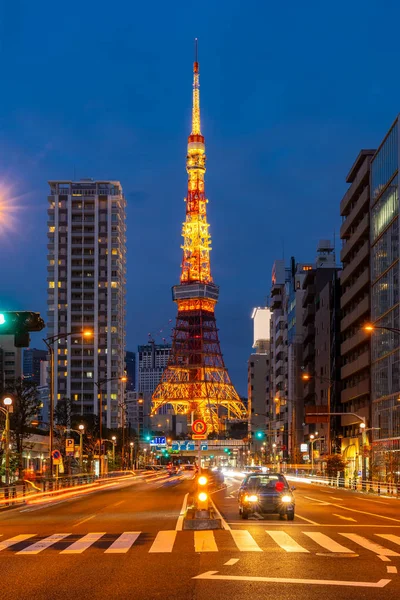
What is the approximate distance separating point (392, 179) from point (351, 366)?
26309 millimetres

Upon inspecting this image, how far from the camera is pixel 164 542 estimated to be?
2059cm

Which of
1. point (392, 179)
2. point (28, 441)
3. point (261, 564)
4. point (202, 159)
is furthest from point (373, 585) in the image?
point (202, 159)

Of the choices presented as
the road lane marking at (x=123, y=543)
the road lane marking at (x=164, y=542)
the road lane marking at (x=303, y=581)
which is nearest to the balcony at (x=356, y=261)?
the road lane marking at (x=164, y=542)

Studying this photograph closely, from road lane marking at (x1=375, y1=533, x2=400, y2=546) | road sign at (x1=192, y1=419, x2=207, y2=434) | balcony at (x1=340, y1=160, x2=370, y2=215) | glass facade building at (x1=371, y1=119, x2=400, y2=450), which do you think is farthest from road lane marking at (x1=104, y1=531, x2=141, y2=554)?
balcony at (x1=340, y1=160, x2=370, y2=215)

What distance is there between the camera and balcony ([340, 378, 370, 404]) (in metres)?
93.8

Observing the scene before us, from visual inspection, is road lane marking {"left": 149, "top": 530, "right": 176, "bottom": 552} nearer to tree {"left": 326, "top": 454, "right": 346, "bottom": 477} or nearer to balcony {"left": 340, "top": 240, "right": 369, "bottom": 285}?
tree {"left": 326, "top": 454, "right": 346, "bottom": 477}

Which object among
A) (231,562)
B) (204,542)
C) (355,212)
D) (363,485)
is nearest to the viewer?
(231,562)

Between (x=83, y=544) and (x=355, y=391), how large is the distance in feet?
265

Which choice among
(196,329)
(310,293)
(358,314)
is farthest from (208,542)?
(196,329)

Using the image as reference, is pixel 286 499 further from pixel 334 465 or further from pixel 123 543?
pixel 334 465

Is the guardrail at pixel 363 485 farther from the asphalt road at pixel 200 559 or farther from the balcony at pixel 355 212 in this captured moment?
the balcony at pixel 355 212

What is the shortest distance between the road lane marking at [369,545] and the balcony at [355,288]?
72.9 metres

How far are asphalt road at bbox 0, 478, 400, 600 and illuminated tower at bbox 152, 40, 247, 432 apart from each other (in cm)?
15525

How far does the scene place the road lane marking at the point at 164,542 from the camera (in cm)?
1905
